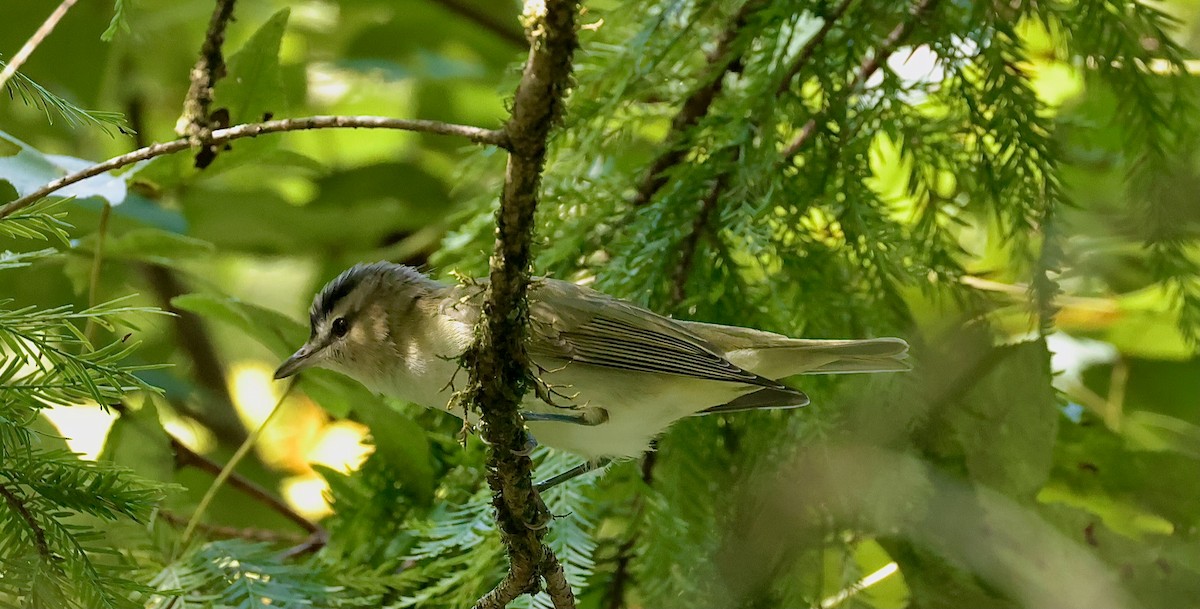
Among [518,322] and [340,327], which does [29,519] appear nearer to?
[518,322]

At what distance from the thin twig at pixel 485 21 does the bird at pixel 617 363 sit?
71.1 inches

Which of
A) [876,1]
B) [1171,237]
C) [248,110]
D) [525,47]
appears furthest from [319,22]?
[1171,237]

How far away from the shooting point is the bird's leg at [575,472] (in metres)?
1.91

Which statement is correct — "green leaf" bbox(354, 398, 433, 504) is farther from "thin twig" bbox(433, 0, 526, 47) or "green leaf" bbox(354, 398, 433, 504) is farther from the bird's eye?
"thin twig" bbox(433, 0, 526, 47)

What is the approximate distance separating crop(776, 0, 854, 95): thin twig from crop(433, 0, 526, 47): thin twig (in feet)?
5.79

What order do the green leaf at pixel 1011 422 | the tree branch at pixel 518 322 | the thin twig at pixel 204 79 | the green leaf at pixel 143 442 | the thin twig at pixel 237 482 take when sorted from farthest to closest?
the thin twig at pixel 237 482 → the green leaf at pixel 143 442 → the green leaf at pixel 1011 422 → the thin twig at pixel 204 79 → the tree branch at pixel 518 322

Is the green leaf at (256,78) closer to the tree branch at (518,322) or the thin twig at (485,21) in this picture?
the tree branch at (518,322)

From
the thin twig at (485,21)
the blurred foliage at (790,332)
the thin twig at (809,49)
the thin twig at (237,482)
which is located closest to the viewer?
the blurred foliage at (790,332)

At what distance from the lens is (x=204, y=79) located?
141 centimetres

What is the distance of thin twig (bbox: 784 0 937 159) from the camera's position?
1909 millimetres

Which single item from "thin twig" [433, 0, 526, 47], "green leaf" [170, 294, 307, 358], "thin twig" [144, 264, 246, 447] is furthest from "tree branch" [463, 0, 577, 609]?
"thin twig" [433, 0, 526, 47]

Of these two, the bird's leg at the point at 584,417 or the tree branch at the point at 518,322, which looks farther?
the bird's leg at the point at 584,417


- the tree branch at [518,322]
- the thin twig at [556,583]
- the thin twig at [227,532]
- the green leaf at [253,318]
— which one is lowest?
the thin twig at [556,583]

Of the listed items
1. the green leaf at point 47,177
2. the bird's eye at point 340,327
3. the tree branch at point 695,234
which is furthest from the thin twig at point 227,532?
the tree branch at point 695,234
